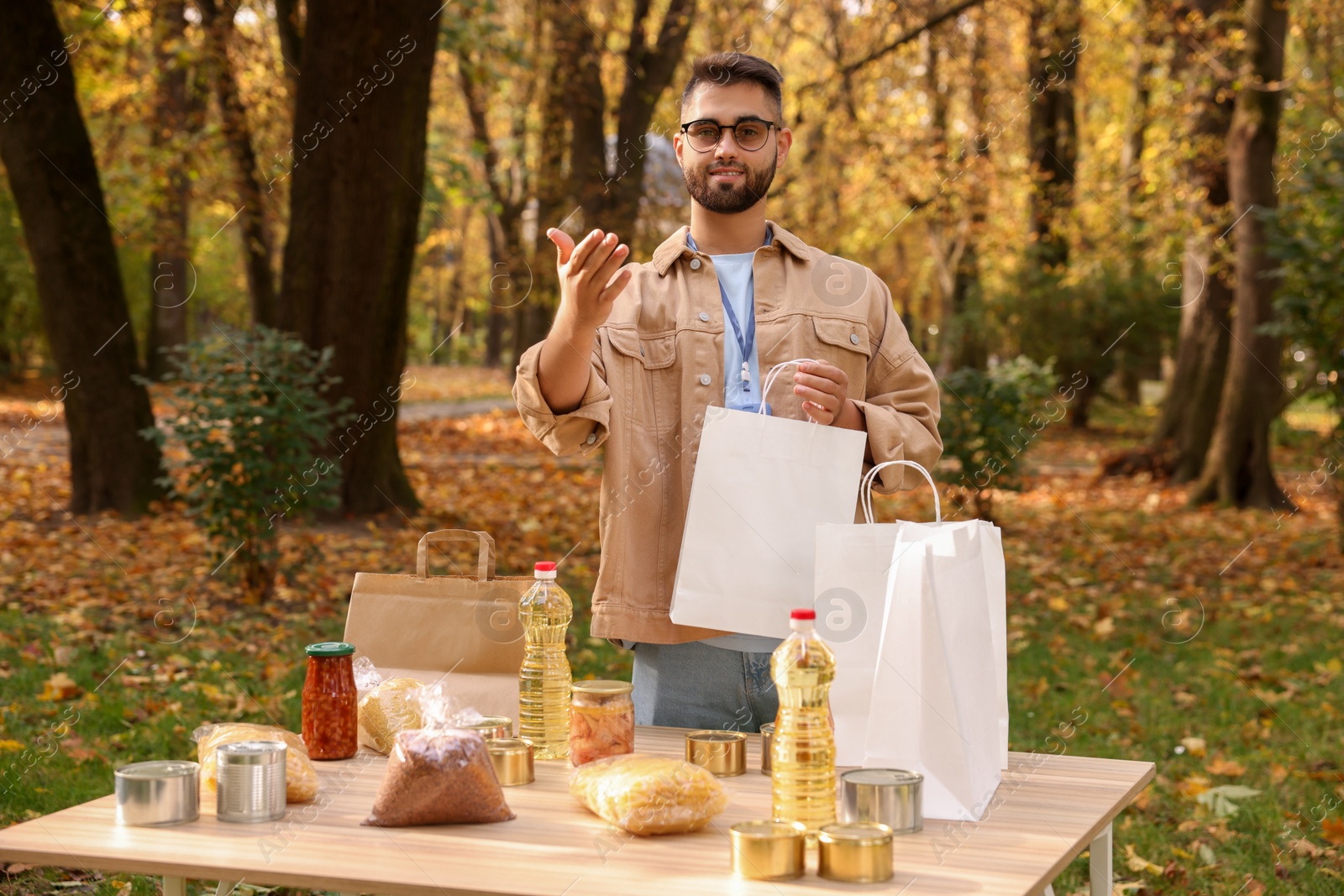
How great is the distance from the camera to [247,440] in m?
7.23

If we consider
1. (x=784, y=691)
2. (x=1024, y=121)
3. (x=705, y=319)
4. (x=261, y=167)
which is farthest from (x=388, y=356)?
(x=1024, y=121)

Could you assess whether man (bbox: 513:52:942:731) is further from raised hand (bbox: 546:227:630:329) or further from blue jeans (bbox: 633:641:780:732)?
raised hand (bbox: 546:227:630:329)

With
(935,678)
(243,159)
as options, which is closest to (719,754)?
(935,678)

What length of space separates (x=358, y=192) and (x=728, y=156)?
263 inches

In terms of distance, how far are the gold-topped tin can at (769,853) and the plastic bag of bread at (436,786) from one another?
462mm

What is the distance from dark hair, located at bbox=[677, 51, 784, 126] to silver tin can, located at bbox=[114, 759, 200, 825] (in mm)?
1695

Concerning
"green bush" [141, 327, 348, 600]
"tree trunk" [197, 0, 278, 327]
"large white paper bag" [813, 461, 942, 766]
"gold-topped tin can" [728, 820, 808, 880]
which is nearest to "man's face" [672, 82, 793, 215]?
"large white paper bag" [813, 461, 942, 766]

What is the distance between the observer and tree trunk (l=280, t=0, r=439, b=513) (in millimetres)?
8758

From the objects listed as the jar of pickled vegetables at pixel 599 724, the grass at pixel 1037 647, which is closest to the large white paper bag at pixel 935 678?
the jar of pickled vegetables at pixel 599 724

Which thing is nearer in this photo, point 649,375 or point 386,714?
point 386,714

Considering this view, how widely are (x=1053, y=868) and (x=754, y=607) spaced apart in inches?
31.9

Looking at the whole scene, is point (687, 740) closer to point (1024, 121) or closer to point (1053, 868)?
point (1053, 868)

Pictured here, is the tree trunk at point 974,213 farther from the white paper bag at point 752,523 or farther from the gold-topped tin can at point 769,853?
the gold-topped tin can at point 769,853

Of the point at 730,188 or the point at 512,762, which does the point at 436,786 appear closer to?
the point at 512,762
